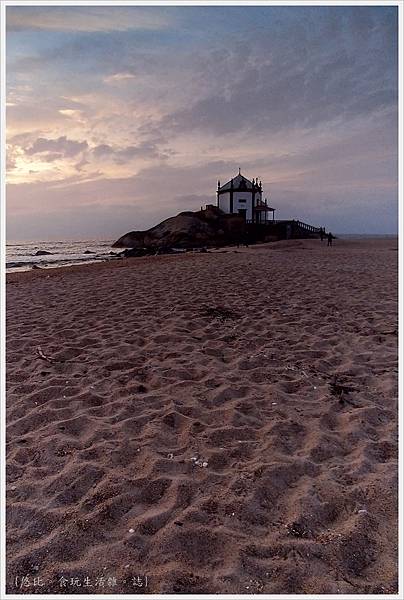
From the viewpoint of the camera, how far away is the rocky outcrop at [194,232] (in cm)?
4762

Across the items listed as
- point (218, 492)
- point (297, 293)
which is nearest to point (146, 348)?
point (218, 492)

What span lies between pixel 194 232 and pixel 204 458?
4644 centimetres

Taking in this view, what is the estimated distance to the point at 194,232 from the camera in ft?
159

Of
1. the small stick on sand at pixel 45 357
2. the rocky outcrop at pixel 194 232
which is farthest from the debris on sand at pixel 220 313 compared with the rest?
the rocky outcrop at pixel 194 232

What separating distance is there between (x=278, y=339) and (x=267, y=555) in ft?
12.2

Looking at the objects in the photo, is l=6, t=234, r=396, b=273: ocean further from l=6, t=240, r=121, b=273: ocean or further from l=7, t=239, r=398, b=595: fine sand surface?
l=7, t=239, r=398, b=595: fine sand surface

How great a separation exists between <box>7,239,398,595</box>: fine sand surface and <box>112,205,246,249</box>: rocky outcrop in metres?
40.8

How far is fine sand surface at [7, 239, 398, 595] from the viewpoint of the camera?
2.16m

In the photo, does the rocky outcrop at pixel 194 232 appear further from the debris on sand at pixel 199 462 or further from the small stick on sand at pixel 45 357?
the debris on sand at pixel 199 462

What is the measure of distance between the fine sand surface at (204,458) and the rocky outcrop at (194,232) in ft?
134

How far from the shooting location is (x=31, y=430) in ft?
11.4

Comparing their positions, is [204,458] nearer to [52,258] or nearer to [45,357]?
[45,357]

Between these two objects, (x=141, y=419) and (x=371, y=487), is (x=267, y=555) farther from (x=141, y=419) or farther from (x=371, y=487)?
(x=141, y=419)

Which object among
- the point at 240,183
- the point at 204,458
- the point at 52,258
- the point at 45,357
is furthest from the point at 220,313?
the point at 240,183
